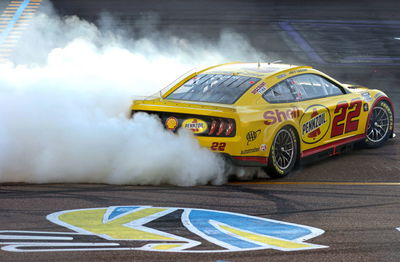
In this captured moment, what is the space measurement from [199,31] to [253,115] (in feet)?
45.7

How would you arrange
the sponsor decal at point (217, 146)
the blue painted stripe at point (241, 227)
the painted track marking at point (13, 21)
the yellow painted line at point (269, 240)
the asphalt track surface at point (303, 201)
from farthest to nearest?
the painted track marking at point (13, 21) < the sponsor decal at point (217, 146) < the blue painted stripe at point (241, 227) < the yellow painted line at point (269, 240) < the asphalt track surface at point (303, 201)

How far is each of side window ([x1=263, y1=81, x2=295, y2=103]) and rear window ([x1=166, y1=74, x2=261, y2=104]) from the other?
22cm

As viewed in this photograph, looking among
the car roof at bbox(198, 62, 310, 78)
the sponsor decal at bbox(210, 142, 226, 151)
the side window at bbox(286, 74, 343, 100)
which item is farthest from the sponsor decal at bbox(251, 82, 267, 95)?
the sponsor decal at bbox(210, 142, 226, 151)

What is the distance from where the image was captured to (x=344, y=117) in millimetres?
11062

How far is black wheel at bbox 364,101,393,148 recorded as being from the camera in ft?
38.5

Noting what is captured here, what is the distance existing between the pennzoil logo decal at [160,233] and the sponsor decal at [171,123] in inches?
68.6

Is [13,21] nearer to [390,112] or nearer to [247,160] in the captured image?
[390,112]

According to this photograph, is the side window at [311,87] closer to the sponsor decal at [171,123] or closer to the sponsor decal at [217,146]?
the sponsor decal at [217,146]

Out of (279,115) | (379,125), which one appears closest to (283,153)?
(279,115)

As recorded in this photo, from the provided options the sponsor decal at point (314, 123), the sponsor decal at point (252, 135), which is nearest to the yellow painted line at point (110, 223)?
the sponsor decal at point (252, 135)

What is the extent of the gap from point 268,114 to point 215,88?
793 millimetres

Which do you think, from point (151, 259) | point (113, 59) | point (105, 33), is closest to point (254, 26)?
point (105, 33)

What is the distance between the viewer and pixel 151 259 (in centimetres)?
618

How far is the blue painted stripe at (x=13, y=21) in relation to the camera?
21750 millimetres
